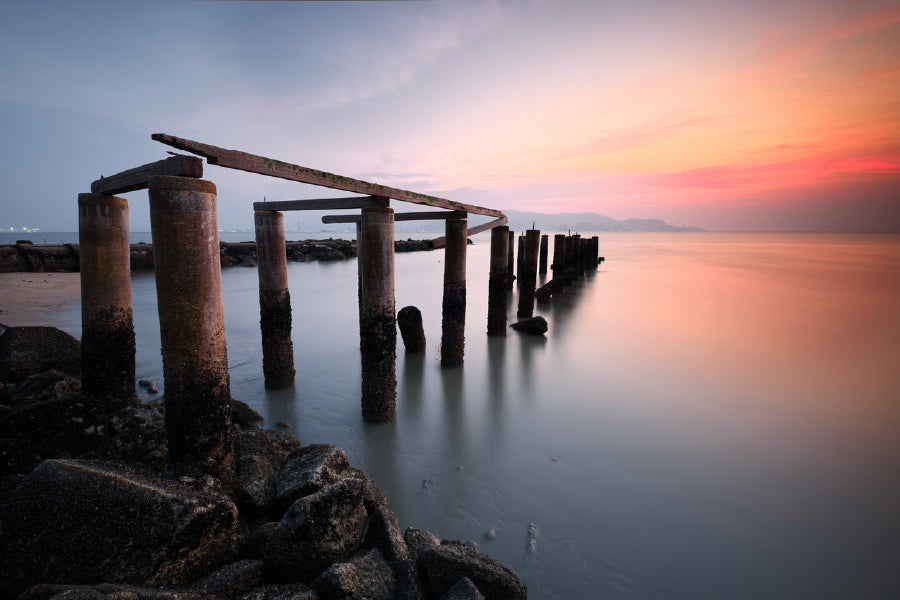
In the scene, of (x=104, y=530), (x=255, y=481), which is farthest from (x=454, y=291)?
(x=104, y=530)

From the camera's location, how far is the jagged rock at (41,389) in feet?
15.5

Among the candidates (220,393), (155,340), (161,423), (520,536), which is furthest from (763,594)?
(155,340)

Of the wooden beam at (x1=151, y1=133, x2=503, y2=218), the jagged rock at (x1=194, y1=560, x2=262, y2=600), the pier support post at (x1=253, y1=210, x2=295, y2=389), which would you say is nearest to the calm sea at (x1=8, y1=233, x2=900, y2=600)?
the pier support post at (x1=253, y1=210, x2=295, y2=389)

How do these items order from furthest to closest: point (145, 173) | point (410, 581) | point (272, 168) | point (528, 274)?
point (528, 274)
point (272, 168)
point (145, 173)
point (410, 581)

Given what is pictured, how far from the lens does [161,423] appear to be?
3.79m

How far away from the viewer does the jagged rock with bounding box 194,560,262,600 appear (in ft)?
7.65

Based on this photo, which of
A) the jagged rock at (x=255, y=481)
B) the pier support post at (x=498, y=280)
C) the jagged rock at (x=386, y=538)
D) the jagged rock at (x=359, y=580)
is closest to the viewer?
the jagged rock at (x=359, y=580)

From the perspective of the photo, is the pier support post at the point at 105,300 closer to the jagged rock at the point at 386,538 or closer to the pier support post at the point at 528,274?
the jagged rock at the point at 386,538

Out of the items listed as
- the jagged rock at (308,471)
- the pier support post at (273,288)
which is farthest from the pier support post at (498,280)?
the jagged rock at (308,471)

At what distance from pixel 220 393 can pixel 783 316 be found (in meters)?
19.4

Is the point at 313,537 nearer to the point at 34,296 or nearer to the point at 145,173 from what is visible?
the point at 145,173

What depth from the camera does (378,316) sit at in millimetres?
5551

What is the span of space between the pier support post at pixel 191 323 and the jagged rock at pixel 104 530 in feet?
2.00

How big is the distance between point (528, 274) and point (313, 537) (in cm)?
1149
